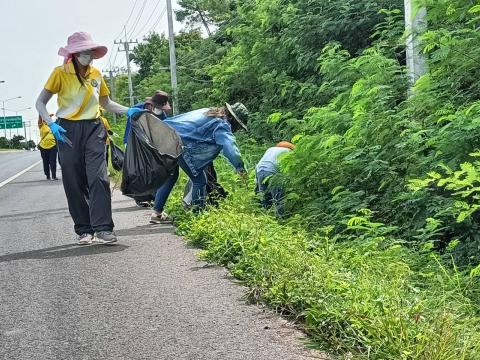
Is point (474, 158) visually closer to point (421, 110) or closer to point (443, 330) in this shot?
point (421, 110)

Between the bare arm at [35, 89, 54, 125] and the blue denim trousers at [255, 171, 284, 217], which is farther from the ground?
the bare arm at [35, 89, 54, 125]

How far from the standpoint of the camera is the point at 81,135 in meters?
6.43

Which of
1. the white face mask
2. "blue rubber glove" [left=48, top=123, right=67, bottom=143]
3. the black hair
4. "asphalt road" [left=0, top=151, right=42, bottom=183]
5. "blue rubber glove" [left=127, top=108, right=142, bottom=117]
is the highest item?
the white face mask

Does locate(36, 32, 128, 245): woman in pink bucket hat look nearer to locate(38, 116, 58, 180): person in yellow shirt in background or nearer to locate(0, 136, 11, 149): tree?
locate(38, 116, 58, 180): person in yellow shirt in background

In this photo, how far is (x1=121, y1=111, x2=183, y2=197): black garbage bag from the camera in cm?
711

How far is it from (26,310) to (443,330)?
2556 millimetres

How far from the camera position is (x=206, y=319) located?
3.83m

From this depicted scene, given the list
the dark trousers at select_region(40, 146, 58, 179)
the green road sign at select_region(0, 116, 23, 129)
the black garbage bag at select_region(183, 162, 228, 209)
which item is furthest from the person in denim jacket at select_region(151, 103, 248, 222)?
the green road sign at select_region(0, 116, 23, 129)

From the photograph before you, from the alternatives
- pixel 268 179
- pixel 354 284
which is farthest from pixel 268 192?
pixel 354 284

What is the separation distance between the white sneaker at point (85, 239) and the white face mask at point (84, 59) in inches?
66.5

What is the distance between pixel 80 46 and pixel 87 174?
4.04ft

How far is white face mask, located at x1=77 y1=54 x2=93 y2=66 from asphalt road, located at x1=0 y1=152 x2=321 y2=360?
1.80 m

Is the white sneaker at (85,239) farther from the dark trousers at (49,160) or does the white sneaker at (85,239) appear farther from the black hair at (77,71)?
the dark trousers at (49,160)

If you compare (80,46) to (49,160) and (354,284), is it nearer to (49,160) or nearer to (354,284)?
(354,284)
